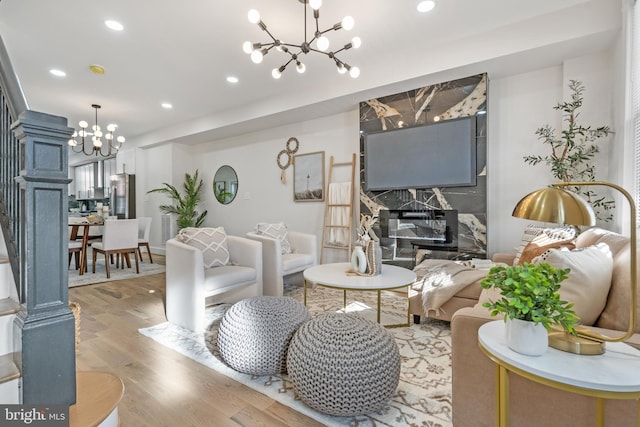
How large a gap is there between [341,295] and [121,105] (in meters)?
4.86

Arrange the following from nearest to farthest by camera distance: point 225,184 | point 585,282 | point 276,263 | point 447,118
Answer: point 585,282 → point 276,263 → point 447,118 → point 225,184

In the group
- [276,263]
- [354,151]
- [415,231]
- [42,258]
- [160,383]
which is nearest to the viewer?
[42,258]

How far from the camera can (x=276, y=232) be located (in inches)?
154

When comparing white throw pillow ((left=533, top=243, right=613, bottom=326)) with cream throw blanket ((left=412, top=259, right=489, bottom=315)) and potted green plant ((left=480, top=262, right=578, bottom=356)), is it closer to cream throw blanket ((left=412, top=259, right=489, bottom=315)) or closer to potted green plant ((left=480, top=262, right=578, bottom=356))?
potted green plant ((left=480, top=262, right=578, bottom=356))

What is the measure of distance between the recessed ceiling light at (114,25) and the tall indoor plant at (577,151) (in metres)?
4.35

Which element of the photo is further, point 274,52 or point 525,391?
point 274,52

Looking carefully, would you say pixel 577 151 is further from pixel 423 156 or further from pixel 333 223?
pixel 333 223

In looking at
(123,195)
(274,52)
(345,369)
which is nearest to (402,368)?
→ (345,369)

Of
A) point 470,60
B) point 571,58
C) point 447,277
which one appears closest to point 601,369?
point 447,277

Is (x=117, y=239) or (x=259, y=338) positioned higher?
(x=117, y=239)

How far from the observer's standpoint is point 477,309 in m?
1.43

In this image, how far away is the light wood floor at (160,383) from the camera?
5.09 ft

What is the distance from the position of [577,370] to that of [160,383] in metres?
2.05

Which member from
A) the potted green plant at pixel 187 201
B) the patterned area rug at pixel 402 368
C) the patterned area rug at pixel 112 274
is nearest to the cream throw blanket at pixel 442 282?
the patterned area rug at pixel 402 368
